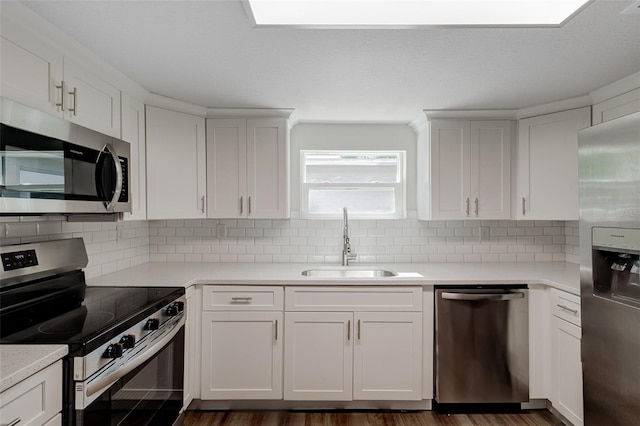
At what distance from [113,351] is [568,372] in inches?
95.9

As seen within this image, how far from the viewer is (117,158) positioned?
188cm

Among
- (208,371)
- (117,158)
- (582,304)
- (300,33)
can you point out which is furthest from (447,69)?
A: (208,371)

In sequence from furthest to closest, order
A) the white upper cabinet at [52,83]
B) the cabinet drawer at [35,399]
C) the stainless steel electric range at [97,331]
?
1. the white upper cabinet at [52,83]
2. the stainless steel electric range at [97,331]
3. the cabinet drawer at [35,399]

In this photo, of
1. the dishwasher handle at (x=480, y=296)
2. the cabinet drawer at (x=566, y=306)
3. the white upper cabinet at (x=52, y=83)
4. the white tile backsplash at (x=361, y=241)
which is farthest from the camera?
the white tile backsplash at (x=361, y=241)

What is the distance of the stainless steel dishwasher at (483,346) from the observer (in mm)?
2361

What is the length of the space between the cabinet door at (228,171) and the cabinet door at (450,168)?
1477 mm

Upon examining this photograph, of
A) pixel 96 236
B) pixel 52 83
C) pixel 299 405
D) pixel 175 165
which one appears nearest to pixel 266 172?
pixel 175 165

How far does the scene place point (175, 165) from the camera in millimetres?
2602

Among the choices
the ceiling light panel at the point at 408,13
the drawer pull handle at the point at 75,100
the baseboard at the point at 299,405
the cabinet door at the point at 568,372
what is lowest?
the baseboard at the point at 299,405

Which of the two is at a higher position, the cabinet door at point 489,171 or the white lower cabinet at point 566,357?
the cabinet door at point 489,171

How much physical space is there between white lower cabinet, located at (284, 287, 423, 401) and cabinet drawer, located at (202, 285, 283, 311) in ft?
0.30

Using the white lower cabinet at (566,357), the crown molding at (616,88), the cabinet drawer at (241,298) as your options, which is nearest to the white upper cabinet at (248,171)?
the cabinet drawer at (241,298)

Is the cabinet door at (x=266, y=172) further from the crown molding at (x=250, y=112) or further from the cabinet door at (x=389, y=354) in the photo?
the cabinet door at (x=389, y=354)

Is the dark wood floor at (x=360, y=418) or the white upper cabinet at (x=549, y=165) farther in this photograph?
the white upper cabinet at (x=549, y=165)
